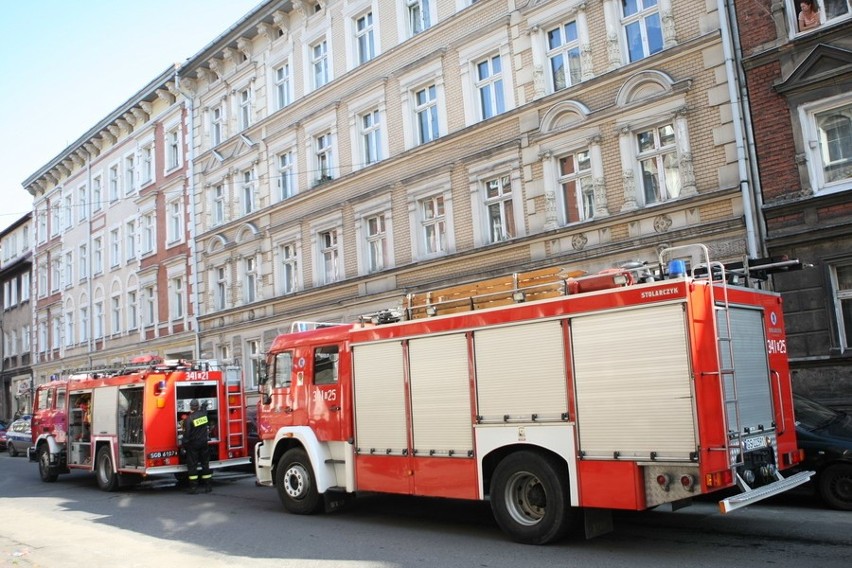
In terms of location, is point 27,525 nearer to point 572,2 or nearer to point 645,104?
point 645,104

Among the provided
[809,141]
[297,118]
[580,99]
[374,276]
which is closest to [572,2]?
[580,99]

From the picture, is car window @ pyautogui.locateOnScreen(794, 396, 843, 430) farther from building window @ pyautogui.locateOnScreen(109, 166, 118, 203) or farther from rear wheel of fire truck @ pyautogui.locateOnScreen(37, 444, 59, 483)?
building window @ pyautogui.locateOnScreen(109, 166, 118, 203)

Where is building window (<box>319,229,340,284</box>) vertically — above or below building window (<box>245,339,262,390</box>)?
above

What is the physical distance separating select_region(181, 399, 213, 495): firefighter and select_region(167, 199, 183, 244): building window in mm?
18063

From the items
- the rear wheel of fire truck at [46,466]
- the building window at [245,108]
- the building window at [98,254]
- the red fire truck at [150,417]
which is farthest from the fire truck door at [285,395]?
the building window at [98,254]

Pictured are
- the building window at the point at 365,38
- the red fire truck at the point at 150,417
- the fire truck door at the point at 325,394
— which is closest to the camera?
the fire truck door at the point at 325,394

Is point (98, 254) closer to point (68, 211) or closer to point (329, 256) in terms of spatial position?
point (68, 211)

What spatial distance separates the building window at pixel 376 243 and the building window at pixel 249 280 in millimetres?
6411

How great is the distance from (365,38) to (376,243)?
6431 millimetres

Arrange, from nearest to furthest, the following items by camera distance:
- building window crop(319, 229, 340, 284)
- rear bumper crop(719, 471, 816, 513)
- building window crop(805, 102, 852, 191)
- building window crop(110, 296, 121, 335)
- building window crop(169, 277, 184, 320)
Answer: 1. rear bumper crop(719, 471, 816, 513)
2. building window crop(805, 102, 852, 191)
3. building window crop(319, 229, 340, 284)
4. building window crop(169, 277, 184, 320)
5. building window crop(110, 296, 121, 335)

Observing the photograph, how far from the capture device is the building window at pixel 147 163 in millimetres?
33750

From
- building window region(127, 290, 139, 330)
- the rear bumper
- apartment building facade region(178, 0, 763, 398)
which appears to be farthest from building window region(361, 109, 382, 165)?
building window region(127, 290, 139, 330)

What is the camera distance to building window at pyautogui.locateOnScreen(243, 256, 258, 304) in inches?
1065

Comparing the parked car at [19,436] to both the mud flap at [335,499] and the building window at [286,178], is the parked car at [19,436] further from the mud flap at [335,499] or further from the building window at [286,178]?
the mud flap at [335,499]
